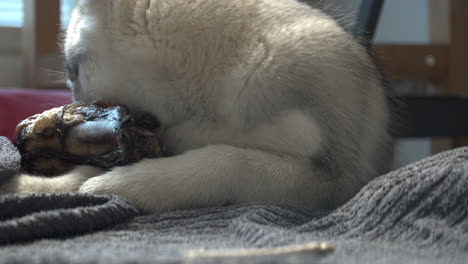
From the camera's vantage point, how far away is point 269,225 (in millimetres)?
741

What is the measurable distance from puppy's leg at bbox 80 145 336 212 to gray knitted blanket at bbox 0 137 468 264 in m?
0.05

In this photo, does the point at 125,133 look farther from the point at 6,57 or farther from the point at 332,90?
the point at 6,57

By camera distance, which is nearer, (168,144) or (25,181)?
(25,181)

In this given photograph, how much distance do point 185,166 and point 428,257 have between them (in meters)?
0.45

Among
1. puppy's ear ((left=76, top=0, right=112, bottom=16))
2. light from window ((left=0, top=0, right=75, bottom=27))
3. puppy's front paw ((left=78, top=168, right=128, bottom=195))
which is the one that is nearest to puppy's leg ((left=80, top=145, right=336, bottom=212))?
puppy's front paw ((left=78, top=168, right=128, bottom=195))

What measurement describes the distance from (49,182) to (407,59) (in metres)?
2.10

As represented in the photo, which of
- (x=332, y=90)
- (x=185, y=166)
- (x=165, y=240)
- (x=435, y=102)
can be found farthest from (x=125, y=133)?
(x=435, y=102)

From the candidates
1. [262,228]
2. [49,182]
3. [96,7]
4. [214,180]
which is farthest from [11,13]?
→ [262,228]

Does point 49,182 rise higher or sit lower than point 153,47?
lower

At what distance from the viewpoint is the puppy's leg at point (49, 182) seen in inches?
35.1

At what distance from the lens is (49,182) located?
3.09ft

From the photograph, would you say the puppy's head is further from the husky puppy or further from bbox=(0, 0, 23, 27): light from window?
bbox=(0, 0, 23, 27): light from window

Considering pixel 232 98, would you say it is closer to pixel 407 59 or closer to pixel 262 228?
pixel 262 228

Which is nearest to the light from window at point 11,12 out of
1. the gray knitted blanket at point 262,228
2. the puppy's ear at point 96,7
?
the puppy's ear at point 96,7
